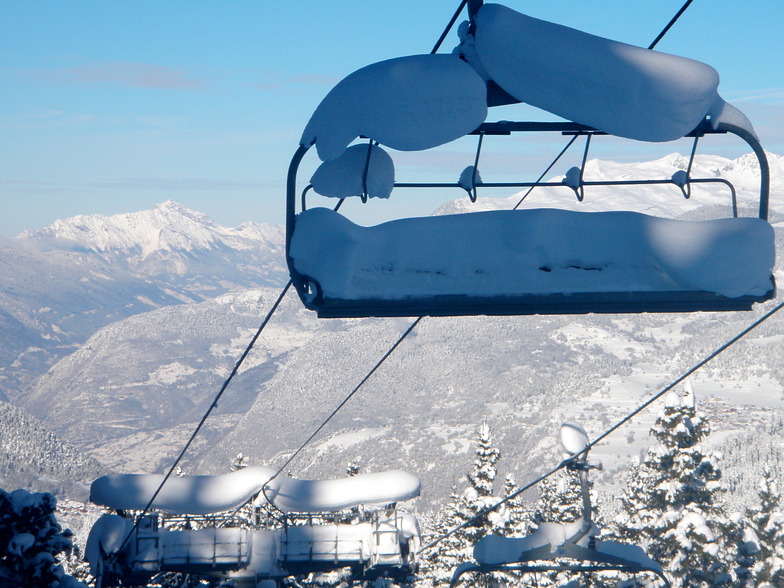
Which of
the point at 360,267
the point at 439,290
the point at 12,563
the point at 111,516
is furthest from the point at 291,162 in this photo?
the point at 111,516

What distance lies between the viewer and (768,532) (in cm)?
2127

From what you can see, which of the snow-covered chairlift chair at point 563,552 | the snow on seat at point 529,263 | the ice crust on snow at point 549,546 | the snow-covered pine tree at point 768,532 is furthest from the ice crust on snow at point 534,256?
the snow-covered pine tree at point 768,532

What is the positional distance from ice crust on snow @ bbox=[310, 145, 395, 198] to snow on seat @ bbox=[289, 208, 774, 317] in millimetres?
365

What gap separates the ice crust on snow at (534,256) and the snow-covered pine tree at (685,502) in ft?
43.6

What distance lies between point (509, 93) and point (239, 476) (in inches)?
385

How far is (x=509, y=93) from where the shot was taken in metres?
2.92

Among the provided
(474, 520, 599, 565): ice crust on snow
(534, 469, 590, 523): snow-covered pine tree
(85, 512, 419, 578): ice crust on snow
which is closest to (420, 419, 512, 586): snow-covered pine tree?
(534, 469, 590, 523): snow-covered pine tree

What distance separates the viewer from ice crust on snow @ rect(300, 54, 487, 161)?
280 cm

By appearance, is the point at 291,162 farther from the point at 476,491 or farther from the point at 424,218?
the point at 476,491

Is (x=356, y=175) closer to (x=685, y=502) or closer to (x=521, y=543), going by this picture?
(x=521, y=543)

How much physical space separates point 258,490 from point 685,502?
903 cm

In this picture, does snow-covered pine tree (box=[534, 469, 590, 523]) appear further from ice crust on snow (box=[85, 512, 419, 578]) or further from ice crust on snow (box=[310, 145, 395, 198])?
ice crust on snow (box=[310, 145, 395, 198])

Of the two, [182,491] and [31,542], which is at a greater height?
[182,491]

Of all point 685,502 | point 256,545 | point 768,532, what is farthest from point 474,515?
point 256,545
